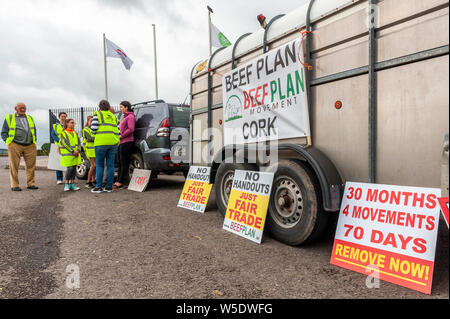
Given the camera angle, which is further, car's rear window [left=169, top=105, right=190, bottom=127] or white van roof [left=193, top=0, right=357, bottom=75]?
car's rear window [left=169, top=105, right=190, bottom=127]

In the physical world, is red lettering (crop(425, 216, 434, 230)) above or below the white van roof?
below

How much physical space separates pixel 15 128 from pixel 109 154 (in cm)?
229

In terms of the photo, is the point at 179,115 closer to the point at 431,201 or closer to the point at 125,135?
the point at 125,135

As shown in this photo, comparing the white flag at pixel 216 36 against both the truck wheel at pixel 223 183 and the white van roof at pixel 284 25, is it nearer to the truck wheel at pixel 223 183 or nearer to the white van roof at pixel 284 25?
the white van roof at pixel 284 25

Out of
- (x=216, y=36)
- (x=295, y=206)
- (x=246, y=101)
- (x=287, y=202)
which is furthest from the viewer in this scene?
(x=216, y=36)

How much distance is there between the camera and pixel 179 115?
268 inches

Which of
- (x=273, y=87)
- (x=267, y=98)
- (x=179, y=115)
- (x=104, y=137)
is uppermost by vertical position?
(x=179, y=115)

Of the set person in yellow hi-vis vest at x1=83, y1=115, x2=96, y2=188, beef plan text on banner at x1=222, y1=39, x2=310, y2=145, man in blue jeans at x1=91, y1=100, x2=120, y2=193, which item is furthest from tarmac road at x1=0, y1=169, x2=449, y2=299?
person in yellow hi-vis vest at x1=83, y1=115, x2=96, y2=188

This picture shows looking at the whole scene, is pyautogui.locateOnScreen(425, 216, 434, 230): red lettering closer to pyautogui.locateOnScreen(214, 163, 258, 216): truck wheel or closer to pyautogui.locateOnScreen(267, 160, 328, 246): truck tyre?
pyautogui.locateOnScreen(267, 160, 328, 246): truck tyre

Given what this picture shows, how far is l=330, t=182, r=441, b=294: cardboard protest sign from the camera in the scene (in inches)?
86.0

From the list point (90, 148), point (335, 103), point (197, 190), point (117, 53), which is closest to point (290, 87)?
point (335, 103)

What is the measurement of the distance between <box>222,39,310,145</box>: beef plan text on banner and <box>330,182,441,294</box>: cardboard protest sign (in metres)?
0.92

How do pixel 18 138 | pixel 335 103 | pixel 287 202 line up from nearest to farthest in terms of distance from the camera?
pixel 335 103, pixel 287 202, pixel 18 138

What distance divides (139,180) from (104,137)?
125 cm
